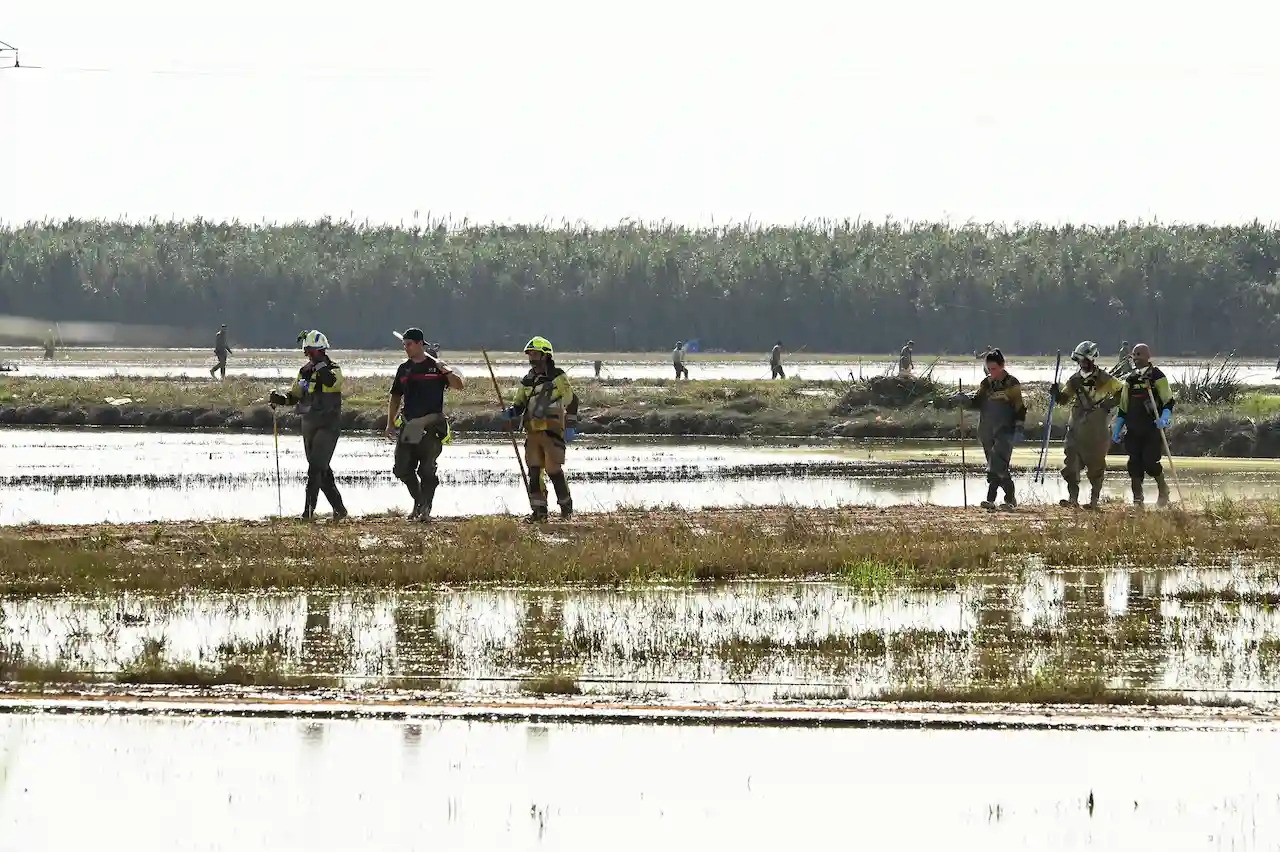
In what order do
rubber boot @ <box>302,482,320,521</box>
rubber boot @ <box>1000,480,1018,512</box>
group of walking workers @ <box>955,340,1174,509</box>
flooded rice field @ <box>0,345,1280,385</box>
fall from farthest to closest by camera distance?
flooded rice field @ <box>0,345,1280,385</box>, rubber boot @ <box>1000,480,1018,512</box>, group of walking workers @ <box>955,340,1174,509</box>, rubber boot @ <box>302,482,320,521</box>

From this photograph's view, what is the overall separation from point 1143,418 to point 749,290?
319 ft

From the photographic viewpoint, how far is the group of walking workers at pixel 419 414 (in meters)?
20.8

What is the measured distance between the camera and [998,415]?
22.7 metres

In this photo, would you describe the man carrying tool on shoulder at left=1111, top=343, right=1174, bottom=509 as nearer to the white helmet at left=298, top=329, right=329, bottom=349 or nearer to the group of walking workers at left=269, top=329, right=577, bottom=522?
the group of walking workers at left=269, top=329, right=577, bottom=522

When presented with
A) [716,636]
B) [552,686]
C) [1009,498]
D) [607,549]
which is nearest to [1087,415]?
[1009,498]

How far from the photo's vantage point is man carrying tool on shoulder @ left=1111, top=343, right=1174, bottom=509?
899 inches

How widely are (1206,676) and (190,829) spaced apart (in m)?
6.30

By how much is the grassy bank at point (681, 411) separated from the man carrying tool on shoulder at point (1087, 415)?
14831 mm

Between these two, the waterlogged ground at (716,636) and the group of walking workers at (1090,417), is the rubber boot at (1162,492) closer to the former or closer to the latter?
the group of walking workers at (1090,417)

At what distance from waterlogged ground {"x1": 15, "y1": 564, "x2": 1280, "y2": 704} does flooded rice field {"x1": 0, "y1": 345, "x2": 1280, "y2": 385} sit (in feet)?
129

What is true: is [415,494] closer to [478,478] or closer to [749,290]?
[478,478]

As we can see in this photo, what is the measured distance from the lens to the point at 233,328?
383 feet

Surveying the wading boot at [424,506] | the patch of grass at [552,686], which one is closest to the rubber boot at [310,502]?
the wading boot at [424,506]

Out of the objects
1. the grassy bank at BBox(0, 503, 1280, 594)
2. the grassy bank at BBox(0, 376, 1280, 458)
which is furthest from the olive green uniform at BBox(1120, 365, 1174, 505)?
the grassy bank at BBox(0, 376, 1280, 458)
